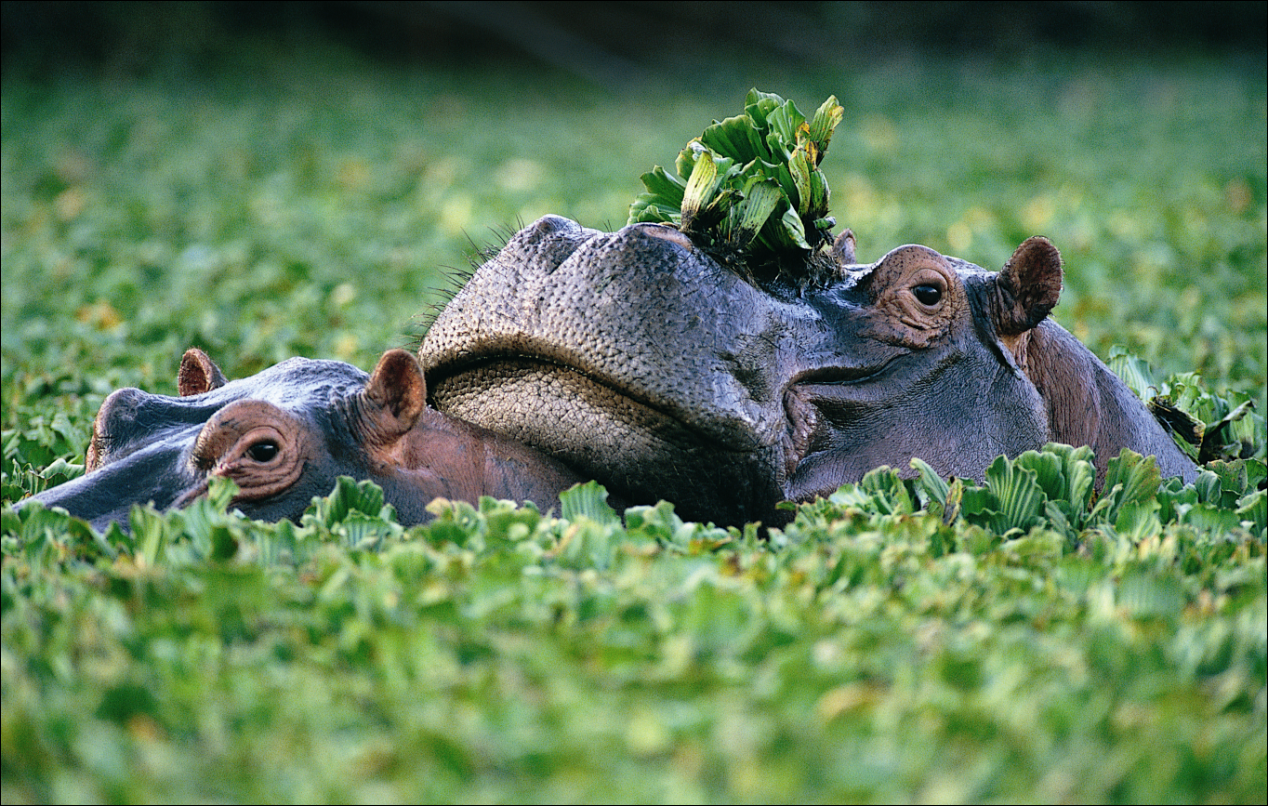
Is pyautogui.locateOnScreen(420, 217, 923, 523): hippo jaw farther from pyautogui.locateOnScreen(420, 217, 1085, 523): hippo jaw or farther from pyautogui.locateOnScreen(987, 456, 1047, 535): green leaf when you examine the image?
pyautogui.locateOnScreen(987, 456, 1047, 535): green leaf

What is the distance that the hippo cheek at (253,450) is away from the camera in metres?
2.58

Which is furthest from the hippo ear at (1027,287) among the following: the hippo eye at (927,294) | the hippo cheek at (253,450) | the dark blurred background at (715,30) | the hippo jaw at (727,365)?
the dark blurred background at (715,30)

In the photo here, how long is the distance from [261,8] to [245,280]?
47.5 ft

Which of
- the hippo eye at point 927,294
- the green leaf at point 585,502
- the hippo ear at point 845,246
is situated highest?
the hippo ear at point 845,246

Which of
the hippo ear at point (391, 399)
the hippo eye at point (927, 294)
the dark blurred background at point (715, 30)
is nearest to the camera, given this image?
the hippo ear at point (391, 399)

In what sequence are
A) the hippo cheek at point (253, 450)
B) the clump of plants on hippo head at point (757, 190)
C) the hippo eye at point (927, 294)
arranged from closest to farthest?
the hippo cheek at point (253, 450) < the clump of plants on hippo head at point (757, 190) < the hippo eye at point (927, 294)

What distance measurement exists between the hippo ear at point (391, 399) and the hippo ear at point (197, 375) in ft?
1.84

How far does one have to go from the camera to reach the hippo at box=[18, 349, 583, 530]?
2.58 metres

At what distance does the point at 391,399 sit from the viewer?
2703 millimetres

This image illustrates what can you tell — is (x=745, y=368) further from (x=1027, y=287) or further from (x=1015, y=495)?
(x=1027, y=287)

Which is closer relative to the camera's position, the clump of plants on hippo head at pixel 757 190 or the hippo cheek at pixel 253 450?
the hippo cheek at pixel 253 450

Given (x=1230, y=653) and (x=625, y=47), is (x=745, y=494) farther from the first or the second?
(x=625, y=47)

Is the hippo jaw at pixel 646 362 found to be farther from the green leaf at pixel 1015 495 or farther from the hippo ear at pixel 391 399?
the green leaf at pixel 1015 495

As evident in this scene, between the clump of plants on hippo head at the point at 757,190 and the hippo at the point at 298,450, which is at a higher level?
the clump of plants on hippo head at the point at 757,190
